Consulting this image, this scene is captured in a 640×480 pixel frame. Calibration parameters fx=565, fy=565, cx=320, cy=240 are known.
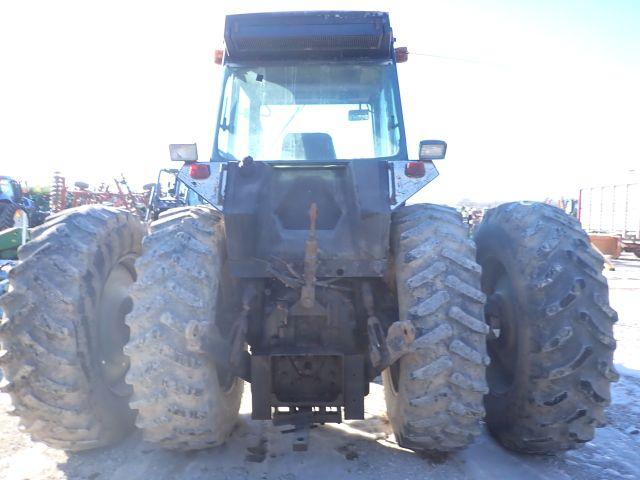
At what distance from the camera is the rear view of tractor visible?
10.3 feet

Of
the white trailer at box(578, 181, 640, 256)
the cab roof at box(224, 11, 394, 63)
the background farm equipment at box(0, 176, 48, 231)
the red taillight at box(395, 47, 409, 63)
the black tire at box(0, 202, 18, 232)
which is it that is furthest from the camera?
the white trailer at box(578, 181, 640, 256)

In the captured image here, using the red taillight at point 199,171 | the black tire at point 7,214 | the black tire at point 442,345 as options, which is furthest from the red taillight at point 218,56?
the black tire at point 7,214

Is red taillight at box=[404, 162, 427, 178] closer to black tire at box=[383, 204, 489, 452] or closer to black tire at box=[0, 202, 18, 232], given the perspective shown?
black tire at box=[383, 204, 489, 452]

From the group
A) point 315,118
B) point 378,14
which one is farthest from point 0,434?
point 378,14

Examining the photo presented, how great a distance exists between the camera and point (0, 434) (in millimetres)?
4188

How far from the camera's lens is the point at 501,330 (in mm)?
4070

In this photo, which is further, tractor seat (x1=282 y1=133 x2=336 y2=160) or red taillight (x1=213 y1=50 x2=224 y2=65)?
red taillight (x1=213 y1=50 x2=224 y2=65)

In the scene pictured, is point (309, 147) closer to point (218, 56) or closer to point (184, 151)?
point (184, 151)

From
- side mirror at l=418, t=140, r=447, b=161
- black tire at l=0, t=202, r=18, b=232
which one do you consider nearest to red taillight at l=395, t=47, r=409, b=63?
side mirror at l=418, t=140, r=447, b=161

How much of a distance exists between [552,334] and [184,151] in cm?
267

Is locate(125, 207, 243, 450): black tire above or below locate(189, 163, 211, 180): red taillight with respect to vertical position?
below

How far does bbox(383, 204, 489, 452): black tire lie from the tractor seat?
4.50 ft

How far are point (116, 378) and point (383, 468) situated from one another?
194 centimetres

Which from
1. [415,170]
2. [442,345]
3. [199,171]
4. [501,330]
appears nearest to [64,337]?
[199,171]
